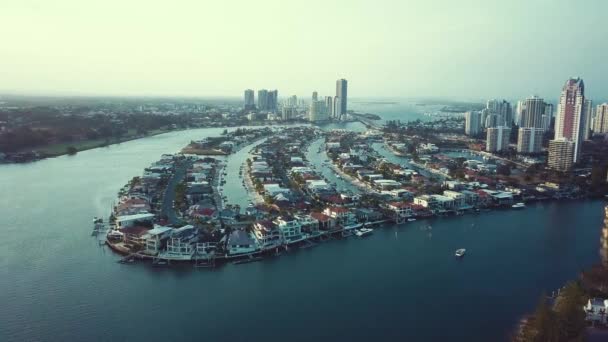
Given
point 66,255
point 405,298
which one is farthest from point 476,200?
point 66,255

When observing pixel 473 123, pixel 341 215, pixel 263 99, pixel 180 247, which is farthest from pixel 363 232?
pixel 263 99

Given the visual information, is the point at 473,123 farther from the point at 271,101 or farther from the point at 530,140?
the point at 271,101

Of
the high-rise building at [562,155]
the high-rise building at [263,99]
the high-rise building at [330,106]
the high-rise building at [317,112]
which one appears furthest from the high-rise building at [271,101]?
the high-rise building at [562,155]

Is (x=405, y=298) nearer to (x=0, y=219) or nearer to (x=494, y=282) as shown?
(x=494, y=282)

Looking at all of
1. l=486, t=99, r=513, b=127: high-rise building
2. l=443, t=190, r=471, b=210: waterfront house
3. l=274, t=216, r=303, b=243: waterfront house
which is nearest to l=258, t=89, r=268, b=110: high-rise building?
l=486, t=99, r=513, b=127: high-rise building

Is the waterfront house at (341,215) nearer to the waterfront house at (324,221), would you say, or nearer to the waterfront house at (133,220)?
the waterfront house at (324,221)
